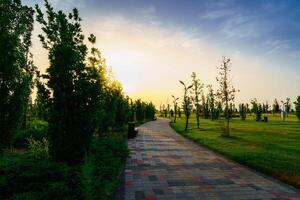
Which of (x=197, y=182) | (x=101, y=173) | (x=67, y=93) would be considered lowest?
(x=197, y=182)

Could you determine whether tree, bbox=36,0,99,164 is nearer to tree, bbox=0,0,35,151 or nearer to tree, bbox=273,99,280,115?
tree, bbox=0,0,35,151

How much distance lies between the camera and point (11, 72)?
827cm

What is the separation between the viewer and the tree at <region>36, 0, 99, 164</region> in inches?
329

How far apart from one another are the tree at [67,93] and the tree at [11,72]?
0.88 meters

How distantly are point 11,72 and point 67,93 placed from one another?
74.6 inches

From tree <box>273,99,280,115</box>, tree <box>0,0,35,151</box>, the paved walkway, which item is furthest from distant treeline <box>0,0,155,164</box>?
tree <box>273,99,280,115</box>

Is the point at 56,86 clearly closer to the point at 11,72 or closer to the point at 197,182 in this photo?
the point at 11,72

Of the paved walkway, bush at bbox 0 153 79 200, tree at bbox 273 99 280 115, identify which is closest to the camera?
bush at bbox 0 153 79 200

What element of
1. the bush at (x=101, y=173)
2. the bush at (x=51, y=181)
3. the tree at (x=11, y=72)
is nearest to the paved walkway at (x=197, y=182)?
the bush at (x=101, y=173)

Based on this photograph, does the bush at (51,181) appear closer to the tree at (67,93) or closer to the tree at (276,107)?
the tree at (67,93)

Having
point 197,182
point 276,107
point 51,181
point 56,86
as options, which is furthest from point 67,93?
point 276,107

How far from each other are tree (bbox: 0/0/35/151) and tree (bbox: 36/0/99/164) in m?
0.88

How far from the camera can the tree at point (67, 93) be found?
8352mm

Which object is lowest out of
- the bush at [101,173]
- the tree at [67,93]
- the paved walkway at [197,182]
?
the paved walkway at [197,182]
